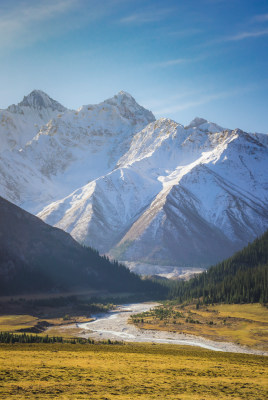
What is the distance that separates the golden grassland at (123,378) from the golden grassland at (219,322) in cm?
5410

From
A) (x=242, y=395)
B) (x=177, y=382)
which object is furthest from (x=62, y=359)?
(x=242, y=395)

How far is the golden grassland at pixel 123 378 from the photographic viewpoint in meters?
43.4

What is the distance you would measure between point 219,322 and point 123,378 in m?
98.0

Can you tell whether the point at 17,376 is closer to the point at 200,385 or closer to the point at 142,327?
the point at 200,385

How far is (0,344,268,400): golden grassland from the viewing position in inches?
1707

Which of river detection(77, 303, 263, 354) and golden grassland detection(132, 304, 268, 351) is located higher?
golden grassland detection(132, 304, 268, 351)

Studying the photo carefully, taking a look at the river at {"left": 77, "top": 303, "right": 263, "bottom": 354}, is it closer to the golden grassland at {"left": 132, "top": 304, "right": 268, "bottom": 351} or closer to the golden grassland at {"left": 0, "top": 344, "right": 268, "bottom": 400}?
the golden grassland at {"left": 132, "top": 304, "right": 268, "bottom": 351}

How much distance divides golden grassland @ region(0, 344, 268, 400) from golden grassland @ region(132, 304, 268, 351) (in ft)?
178

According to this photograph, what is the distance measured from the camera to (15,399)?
130 ft

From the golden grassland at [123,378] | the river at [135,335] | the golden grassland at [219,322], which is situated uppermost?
the golden grassland at [123,378]

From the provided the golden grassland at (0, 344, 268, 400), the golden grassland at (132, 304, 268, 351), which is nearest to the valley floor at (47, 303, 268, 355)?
the golden grassland at (132, 304, 268, 351)

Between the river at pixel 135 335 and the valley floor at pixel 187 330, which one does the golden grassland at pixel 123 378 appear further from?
the valley floor at pixel 187 330

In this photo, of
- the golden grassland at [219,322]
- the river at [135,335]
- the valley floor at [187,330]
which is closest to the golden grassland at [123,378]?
the river at [135,335]

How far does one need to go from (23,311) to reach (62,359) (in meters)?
121
